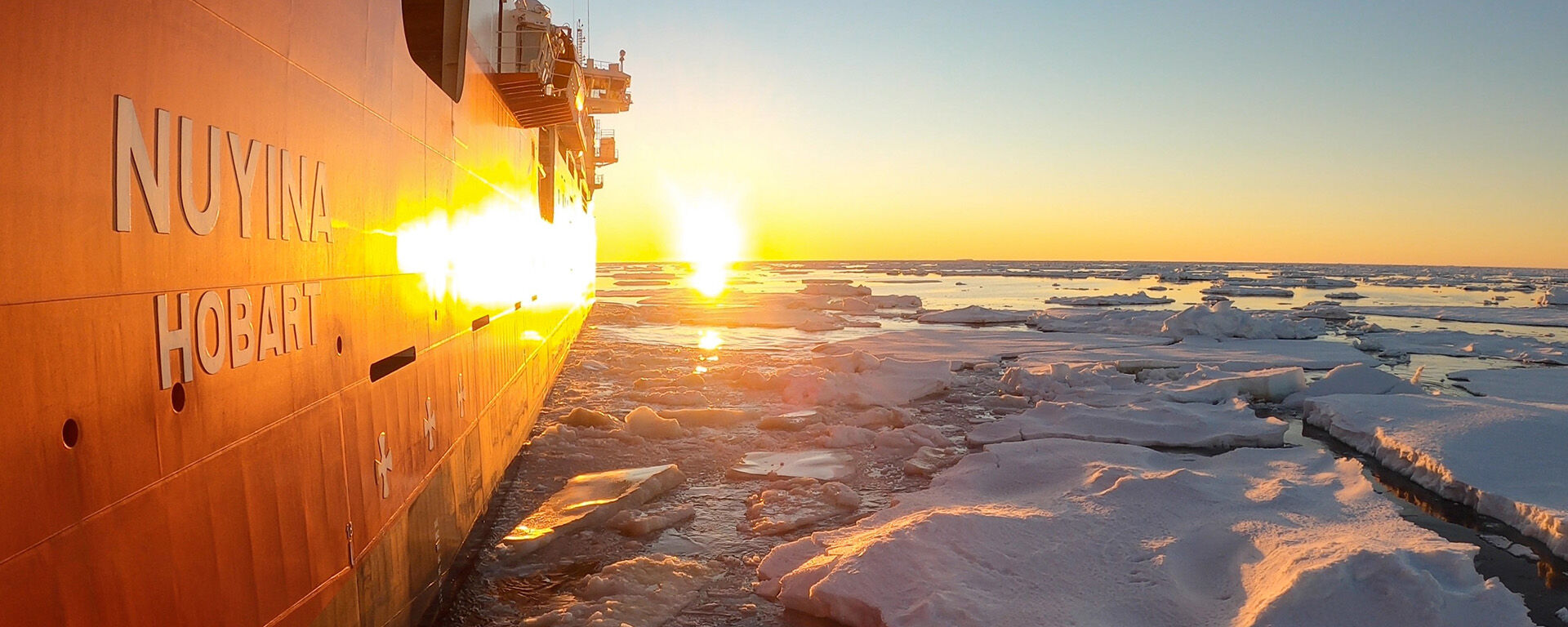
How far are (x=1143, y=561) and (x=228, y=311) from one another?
5.36 metres

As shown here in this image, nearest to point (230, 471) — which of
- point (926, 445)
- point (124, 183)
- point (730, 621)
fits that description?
point (124, 183)

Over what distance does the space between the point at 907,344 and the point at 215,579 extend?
1858 centimetres

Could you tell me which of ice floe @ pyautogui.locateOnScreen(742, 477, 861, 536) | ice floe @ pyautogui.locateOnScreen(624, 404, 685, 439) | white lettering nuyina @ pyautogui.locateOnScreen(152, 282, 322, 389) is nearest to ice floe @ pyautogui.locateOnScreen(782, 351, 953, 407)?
ice floe @ pyautogui.locateOnScreen(624, 404, 685, 439)

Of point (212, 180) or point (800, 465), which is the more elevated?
point (212, 180)

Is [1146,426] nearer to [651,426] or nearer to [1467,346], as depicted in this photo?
[651,426]

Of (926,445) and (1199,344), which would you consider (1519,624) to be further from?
(1199,344)

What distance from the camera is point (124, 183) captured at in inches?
85.6

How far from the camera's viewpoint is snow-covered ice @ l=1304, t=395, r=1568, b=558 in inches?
266

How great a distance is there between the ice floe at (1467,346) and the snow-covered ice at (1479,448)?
1016cm

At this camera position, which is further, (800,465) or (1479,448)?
(800,465)

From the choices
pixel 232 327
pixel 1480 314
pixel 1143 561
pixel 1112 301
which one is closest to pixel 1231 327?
pixel 1112 301

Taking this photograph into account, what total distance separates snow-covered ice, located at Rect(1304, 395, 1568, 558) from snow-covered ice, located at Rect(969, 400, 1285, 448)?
112cm

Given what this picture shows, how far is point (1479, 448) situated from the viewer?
323 inches

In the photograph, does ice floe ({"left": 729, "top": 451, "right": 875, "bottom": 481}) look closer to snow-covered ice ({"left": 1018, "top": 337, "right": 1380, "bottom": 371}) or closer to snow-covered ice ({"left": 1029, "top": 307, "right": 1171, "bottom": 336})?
snow-covered ice ({"left": 1018, "top": 337, "right": 1380, "bottom": 371})
